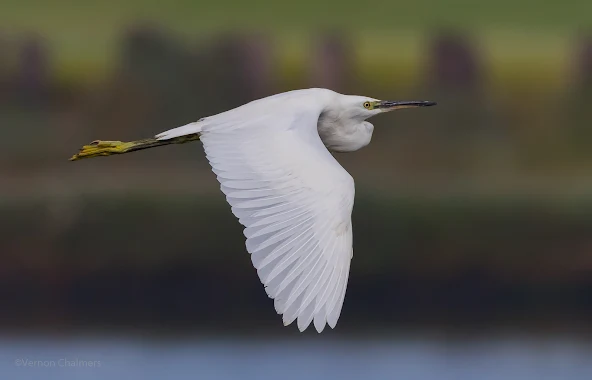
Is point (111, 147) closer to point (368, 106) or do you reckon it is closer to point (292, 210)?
point (368, 106)

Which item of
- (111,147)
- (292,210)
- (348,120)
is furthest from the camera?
(111,147)

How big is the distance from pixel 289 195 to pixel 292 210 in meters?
0.07

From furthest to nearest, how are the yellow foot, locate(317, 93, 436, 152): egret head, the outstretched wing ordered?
the yellow foot, locate(317, 93, 436, 152): egret head, the outstretched wing

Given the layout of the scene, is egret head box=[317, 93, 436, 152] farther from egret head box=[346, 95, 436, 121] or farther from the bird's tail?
the bird's tail

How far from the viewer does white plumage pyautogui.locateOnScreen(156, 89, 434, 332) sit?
4.09m

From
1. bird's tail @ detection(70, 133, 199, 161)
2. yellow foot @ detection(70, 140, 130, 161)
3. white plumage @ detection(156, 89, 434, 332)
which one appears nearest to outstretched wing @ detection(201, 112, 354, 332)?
white plumage @ detection(156, 89, 434, 332)

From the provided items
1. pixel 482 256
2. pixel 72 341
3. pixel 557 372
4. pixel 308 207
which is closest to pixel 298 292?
pixel 308 207

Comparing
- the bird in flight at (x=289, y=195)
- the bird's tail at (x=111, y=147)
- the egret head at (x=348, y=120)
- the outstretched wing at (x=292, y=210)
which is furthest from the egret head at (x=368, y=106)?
the bird's tail at (x=111, y=147)

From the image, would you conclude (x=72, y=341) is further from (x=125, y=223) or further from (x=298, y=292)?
(x=298, y=292)

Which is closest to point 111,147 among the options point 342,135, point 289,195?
point 342,135

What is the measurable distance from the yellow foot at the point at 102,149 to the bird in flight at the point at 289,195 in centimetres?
47

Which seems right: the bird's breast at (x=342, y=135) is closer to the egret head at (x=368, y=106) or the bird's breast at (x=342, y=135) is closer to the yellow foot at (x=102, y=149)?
the egret head at (x=368, y=106)

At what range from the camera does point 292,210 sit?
4.29m

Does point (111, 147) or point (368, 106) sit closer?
point (368, 106)
